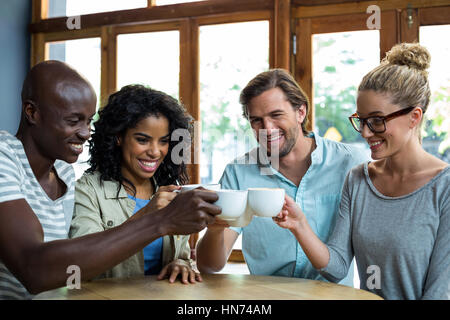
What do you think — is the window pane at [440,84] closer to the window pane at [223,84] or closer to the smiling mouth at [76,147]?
the window pane at [223,84]

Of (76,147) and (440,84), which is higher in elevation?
(440,84)

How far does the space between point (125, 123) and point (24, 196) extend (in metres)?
0.73

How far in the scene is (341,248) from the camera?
1767 mm

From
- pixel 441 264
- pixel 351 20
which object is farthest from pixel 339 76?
pixel 441 264

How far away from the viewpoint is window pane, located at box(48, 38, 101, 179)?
501cm

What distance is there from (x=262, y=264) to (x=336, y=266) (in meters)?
0.42

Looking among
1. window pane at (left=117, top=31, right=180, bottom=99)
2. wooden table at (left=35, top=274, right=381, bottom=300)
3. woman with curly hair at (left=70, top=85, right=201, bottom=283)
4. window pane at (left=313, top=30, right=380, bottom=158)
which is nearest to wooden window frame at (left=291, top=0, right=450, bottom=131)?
window pane at (left=313, top=30, right=380, bottom=158)

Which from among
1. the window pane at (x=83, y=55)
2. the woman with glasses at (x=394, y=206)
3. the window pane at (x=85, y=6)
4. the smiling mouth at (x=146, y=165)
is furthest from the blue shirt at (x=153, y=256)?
the window pane at (x=85, y=6)

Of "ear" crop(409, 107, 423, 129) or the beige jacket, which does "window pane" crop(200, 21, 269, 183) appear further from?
"ear" crop(409, 107, 423, 129)

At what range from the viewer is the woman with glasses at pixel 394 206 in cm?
160

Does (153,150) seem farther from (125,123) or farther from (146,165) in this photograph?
(125,123)

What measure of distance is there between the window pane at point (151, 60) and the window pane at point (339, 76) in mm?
1330

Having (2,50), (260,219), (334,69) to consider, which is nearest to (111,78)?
(2,50)

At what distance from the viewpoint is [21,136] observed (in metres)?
1.56
